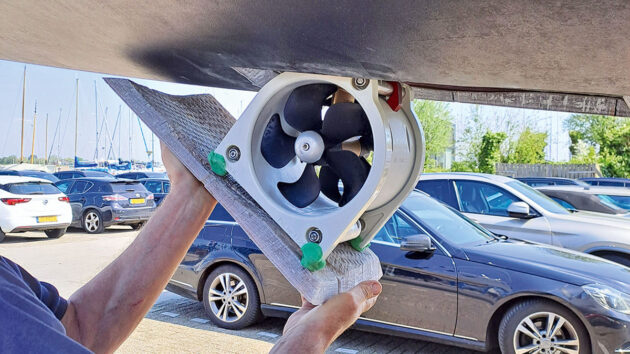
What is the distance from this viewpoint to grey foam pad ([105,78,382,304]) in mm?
1056

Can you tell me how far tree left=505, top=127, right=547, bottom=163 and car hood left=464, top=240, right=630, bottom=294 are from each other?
82.1 feet

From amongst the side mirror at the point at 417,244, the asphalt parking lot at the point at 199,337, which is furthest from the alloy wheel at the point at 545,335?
the side mirror at the point at 417,244

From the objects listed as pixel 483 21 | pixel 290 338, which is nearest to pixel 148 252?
pixel 290 338

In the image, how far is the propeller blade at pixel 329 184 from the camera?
133 centimetres

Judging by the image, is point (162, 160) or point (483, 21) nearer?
point (483, 21)

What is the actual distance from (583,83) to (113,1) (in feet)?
2.76

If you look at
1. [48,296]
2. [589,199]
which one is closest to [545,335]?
[48,296]

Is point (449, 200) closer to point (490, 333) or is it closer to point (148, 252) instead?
point (490, 333)

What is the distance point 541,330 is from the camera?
425 centimetres

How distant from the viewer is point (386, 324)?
475cm

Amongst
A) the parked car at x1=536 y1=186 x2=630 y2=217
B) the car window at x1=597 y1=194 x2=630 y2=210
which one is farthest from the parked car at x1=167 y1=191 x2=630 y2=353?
the car window at x1=597 y1=194 x2=630 y2=210

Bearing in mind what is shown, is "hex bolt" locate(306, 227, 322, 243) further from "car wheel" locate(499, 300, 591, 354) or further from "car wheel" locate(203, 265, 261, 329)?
"car wheel" locate(203, 265, 261, 329)

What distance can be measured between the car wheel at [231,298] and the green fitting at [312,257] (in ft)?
14.9

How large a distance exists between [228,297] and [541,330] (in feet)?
9.94
